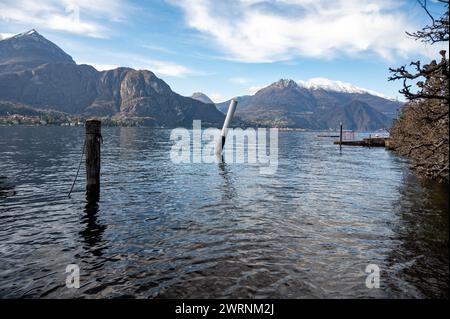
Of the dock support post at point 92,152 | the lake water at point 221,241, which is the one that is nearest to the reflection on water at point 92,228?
the lake water at point 221,241

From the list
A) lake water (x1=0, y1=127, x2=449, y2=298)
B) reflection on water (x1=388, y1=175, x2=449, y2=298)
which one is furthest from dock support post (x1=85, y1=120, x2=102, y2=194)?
reflection on water (x1=388, y1=175, x2=449, y2=298)

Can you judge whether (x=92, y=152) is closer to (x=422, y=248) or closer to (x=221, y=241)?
(x=221, y=241)

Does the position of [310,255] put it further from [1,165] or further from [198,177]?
[1,165]

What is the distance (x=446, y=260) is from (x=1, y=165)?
4187cm

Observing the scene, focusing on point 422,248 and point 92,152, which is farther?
point 92,152

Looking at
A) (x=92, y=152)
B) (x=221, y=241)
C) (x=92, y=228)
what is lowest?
(x=221, y=241)

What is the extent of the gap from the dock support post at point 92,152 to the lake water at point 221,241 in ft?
4.46

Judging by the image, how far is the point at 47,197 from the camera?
69.2 ft

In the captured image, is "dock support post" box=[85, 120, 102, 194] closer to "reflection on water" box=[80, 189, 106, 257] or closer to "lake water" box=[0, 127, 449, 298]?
"reflection on water" box=[80, 189, 106, 257]

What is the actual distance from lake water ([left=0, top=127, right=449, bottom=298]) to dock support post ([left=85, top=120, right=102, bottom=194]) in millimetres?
1359

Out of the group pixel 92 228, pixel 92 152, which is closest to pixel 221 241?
pixel 92 228

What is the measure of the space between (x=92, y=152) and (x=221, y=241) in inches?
465

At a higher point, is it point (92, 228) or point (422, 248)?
point (92, 228)

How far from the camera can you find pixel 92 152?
20.7 metres
